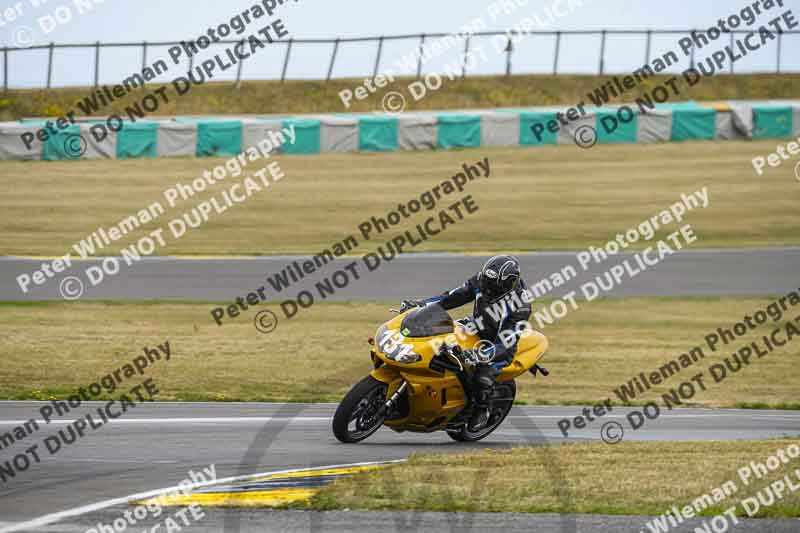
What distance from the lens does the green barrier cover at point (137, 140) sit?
123 feet

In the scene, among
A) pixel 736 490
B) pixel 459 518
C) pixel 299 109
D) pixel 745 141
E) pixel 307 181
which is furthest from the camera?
pixel 299 109

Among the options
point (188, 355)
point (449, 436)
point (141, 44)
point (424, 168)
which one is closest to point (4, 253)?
point (188, 355)

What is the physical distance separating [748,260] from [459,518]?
66.3ft

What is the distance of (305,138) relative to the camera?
128ft

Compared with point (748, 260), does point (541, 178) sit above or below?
above

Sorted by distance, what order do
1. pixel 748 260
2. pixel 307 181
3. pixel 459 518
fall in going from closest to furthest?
pixel 459 518 < pixel 748 260 < pixel 307 181

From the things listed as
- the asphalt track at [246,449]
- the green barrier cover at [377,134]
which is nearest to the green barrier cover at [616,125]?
the green barrier cover at [377,134]

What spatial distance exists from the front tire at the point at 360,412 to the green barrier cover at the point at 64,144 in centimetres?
2817

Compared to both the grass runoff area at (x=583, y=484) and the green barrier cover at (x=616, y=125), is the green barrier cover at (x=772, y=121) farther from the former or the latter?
the grass runoff area at (x=583, y=484)

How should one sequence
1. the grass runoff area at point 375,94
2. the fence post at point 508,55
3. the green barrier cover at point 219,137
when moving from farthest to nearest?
the fence post at point 508,55, the grass runoff area at point 375,94, the green barrier cover at point 219,137

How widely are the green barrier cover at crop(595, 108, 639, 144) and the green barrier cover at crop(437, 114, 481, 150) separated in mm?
4364

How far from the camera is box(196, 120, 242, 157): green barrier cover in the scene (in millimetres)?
37844

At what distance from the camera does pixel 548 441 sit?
11.4m

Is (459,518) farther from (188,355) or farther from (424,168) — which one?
(424,168)
